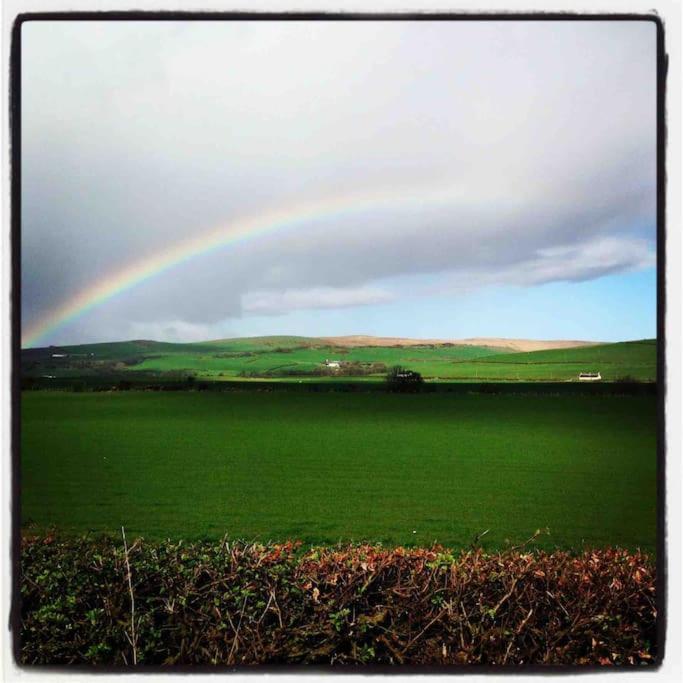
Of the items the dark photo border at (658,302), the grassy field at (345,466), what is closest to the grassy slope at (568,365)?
the grassy field at (345,466)

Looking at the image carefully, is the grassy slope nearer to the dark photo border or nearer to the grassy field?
the grassy field

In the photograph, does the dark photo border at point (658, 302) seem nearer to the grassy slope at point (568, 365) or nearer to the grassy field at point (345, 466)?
the grassy field at point (345, 466)

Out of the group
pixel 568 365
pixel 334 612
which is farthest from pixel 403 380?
pixel 334 612

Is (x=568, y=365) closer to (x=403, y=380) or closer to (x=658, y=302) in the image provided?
(x=403, y=380)

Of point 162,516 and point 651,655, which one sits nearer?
point 651,655

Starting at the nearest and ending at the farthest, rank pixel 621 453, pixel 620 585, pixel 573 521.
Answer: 1. pixel 620 585
2. pixel 573 521
3. pixel 621 453

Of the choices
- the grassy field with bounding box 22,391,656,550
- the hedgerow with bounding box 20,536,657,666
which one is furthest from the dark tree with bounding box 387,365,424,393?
the hedgerow with bounding box 20,536,657,666

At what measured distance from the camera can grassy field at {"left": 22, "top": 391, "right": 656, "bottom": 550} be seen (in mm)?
4344

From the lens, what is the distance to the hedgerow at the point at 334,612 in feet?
8.00

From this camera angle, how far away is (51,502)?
449 centimetres

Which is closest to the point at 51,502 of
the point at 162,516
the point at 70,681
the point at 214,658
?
the point at 162,516

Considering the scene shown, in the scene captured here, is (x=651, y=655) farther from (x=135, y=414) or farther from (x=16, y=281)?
(x=135, y=414)
